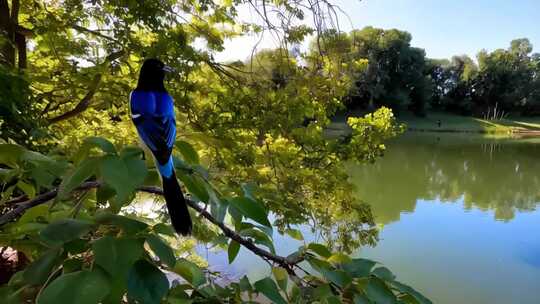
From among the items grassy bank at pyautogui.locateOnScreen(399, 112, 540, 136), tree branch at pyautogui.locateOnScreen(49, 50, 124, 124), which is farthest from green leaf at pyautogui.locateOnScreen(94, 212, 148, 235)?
grassy bank at pyautogui.locateOnScreen(399, 112, 540, 136)

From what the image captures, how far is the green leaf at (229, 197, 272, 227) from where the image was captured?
0.59 metres

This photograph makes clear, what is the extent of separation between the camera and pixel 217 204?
611mm

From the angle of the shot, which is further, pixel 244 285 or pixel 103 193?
pixel 244 285

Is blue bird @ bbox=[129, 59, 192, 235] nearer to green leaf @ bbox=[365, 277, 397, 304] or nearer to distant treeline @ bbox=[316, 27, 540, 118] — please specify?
green leaf @ bbox=[365, 277, 397, 304]

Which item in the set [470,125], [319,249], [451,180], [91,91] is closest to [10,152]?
[319,249]

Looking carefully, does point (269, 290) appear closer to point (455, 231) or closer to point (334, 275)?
point (334, 275)

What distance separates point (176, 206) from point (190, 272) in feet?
0.47

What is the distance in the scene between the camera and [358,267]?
2.35 feet

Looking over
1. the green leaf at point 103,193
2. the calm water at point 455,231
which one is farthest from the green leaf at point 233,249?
the calm water at point 455,231

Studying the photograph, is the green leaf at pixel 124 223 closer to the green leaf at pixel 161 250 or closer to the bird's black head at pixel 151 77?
the green leaf at pixel 161 250

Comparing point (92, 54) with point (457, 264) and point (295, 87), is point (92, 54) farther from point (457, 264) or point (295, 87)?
point (457, 264)

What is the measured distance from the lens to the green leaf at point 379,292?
658 millimetres

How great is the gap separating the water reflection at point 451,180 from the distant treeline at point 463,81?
1763 centimetres

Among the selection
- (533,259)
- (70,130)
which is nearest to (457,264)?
(533,259)
